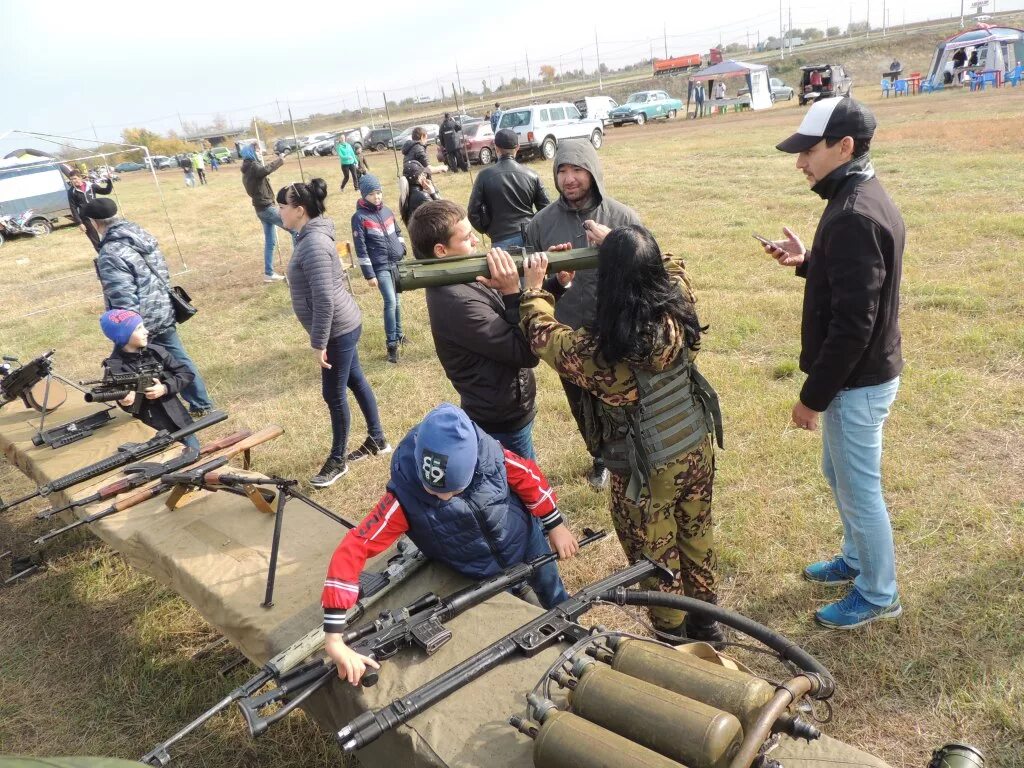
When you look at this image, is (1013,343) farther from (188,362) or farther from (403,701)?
(188,362)

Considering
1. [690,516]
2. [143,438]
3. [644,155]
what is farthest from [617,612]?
[644,155]

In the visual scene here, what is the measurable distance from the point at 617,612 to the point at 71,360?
26.8 ft

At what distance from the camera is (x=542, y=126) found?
67.4 ft

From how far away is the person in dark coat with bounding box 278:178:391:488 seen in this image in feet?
14.0

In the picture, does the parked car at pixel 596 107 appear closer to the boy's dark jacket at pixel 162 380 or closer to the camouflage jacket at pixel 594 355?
the boy's dark jacket at pixel 162 380

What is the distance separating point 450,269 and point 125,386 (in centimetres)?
260

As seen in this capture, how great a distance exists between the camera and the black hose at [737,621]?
5.62ft

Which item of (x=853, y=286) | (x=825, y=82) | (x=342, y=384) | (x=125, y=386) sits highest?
(x=825, y=82)

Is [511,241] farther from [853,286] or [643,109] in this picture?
[643,109]

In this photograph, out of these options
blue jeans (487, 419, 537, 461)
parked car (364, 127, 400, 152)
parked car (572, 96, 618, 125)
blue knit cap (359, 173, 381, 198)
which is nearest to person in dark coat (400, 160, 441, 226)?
blue knit cap (359, 173, 381, 198)

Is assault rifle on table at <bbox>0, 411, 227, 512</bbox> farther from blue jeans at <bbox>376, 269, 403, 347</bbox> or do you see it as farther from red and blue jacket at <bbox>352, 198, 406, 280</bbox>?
red and blue jacket at <bbox>352, 198, 406, 280</bbox>

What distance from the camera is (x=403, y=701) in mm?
1751

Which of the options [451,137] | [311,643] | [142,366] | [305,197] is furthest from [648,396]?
[451,137]

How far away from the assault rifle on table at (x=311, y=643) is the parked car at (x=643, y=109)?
3009 centimetres
